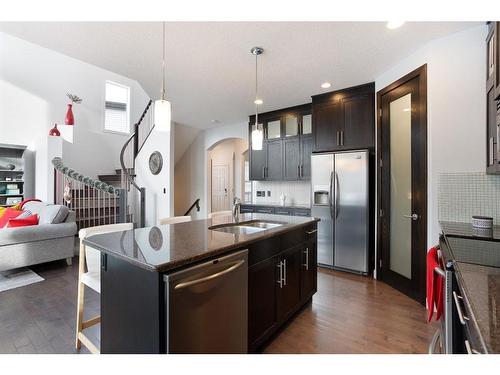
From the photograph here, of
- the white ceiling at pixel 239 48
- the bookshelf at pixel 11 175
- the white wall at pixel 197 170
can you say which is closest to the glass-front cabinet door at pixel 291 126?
the white ceiling at pixel 239 48

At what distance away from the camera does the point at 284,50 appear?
2.52 meters

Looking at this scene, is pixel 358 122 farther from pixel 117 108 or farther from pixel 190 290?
pixel 117 108

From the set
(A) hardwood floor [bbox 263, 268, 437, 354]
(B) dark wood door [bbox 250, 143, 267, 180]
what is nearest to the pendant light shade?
(A) hardwood floor [bbox 263, 268, 437, 354]

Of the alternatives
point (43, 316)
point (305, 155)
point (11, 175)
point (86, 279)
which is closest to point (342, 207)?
point (305, 155)

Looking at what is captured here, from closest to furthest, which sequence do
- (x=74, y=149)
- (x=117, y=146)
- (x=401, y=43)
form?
(x=401, y=43), (x=74, y=149), (x=117, y=146)

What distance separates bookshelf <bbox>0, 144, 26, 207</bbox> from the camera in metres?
5.73

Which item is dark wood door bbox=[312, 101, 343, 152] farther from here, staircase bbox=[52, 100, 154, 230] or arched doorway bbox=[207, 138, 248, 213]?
staircase bbox=[52, 100, 154, 230]

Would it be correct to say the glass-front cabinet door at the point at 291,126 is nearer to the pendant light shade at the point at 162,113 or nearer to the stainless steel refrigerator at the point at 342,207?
the stainless steel refrigerator at the point at 342,207

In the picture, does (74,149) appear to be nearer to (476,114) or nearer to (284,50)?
(284,50)

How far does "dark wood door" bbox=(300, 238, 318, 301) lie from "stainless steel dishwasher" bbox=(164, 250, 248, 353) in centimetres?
96

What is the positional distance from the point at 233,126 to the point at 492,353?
555 centimetres

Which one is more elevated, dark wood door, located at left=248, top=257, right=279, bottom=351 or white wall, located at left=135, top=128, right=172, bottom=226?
white wall, located at left=135, top=128, right=172, bottom=226

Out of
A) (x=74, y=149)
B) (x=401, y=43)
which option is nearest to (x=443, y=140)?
(x=401, y=43)
